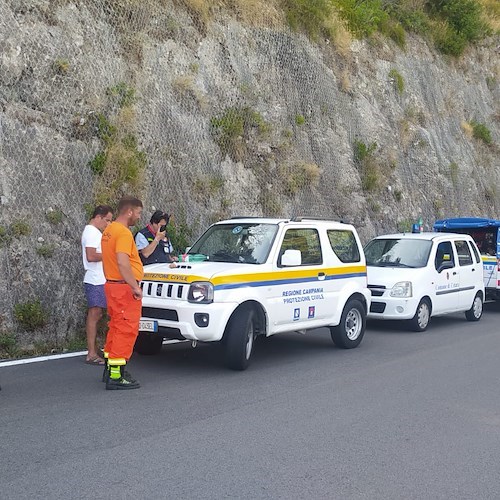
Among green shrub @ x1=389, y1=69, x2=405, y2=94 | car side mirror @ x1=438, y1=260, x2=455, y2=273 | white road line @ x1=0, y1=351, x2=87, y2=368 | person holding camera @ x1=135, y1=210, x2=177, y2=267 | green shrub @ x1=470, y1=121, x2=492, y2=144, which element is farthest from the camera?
green shrub @ x1=470, y1=121, x2=492, y2=144

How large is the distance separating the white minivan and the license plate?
17.7ft

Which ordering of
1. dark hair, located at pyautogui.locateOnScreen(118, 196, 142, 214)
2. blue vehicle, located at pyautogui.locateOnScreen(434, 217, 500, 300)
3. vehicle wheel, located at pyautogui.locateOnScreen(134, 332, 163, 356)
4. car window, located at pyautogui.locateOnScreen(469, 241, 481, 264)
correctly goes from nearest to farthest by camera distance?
dark hair, located at pyautogui.locateOnScreen(118, 196, 142, 214)
vehicle wheel, located at pyautogui.locateOnScreen(134, 332, 163, 356)
car window, located at pyautogui.locateOnScreen(469, 241, 481, 264)
blue vehicle, located at pyautogui.locateOnScreen(434, 217, 500, 300)

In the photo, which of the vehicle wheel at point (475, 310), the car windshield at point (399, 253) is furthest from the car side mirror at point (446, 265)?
the vehicle wheel at point (475, 310)

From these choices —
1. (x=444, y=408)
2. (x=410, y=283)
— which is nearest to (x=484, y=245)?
(x=410, y=283)

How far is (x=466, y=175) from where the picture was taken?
2620cm

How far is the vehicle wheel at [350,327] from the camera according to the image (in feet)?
33.8

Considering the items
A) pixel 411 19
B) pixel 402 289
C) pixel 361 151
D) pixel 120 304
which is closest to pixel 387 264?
pixel 402 289

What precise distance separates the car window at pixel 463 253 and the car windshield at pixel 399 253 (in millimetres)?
1048

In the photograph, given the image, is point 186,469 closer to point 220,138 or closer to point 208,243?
point 208,243

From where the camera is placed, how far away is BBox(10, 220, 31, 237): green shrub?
34.8ft

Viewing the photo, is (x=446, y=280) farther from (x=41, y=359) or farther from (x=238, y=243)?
(x=41, y=359)

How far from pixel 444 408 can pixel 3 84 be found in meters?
9.10

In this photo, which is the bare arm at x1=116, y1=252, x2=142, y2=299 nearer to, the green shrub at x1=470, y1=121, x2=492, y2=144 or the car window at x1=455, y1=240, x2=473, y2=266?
the car window at x1=455, y1=240, x2=473, y2=266

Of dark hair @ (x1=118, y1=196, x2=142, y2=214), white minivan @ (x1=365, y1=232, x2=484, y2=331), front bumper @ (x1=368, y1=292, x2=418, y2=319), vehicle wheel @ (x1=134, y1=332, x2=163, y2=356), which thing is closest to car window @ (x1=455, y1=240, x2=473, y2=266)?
white minivan @ (x1=365, y1=232, x2=484, y2=331)
